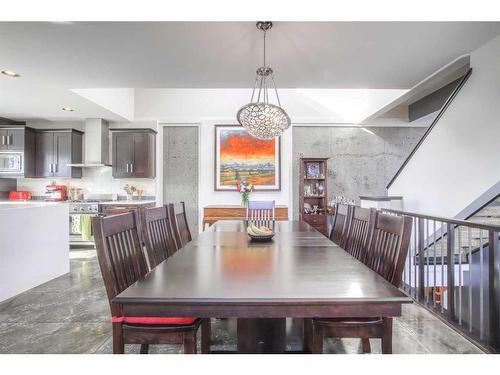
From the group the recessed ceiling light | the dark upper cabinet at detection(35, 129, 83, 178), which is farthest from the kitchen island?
the dark upper cabinet at detection(35, 129, 83, 178)

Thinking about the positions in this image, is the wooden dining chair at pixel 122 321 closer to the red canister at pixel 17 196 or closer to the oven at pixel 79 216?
the oven at pixel 79 216

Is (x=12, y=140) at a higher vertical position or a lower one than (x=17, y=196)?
higher

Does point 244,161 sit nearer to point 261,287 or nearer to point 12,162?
point 12,162

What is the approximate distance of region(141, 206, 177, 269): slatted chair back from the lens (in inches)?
80.5

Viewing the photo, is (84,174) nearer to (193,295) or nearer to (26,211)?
(26,211)

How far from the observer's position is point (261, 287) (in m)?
1.16

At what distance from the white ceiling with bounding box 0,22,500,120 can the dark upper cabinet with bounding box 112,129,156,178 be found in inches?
67.5

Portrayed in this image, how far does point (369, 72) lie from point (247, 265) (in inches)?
119

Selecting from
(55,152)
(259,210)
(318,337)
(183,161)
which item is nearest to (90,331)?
(318,337)

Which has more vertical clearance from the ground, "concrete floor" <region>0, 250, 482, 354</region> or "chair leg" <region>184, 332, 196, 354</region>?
"chair leg" <region>184, 332, 196, 354</region>

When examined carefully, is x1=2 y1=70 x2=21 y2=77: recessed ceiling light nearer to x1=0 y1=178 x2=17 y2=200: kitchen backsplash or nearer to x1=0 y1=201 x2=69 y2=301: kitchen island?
x1=0 y1=201 x2=69 y2=301: kitchen island

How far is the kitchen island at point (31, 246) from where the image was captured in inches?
122

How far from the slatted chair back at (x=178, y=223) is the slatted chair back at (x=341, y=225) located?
58.7 inches

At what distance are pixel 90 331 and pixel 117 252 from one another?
128cm
